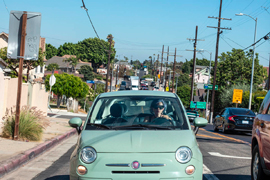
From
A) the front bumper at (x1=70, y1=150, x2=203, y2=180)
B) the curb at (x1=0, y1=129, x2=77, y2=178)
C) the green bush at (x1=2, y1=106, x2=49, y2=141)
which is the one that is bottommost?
the curb at (x1=0, y1=129, x2=77, y2=178)

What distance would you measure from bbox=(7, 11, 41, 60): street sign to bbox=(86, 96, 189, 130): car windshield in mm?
5890

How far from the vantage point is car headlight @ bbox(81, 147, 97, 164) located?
4.77 meters

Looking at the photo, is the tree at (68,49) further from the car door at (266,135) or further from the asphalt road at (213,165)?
the car door at (266,135)

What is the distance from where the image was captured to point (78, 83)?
47406 mm

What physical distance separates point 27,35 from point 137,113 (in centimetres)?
656

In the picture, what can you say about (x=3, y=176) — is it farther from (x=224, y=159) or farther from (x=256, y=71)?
(x=256, y=71)

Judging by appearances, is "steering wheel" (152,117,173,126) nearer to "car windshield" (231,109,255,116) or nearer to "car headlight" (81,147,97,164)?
"car headlight" (81,147,97,164)

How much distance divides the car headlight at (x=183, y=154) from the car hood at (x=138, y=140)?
0.05m

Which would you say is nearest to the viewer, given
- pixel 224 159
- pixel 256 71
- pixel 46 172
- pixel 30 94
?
pixel 46 172

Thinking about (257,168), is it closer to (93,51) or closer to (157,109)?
(157,109)

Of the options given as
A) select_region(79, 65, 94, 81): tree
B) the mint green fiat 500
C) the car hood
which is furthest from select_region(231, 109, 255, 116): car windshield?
select_region(79, 65, 94, 81): tree

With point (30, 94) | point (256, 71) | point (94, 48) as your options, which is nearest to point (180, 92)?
point (256, 71)

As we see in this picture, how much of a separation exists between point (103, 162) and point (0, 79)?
1190 cm

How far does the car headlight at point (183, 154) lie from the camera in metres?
4.74
